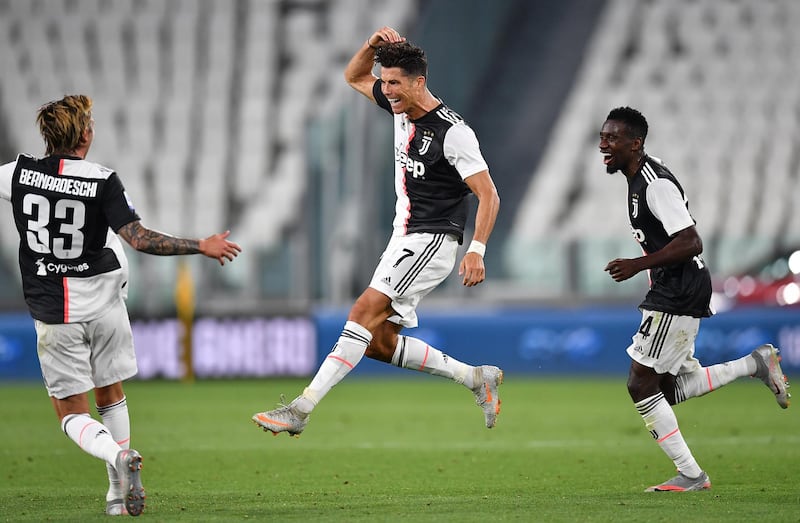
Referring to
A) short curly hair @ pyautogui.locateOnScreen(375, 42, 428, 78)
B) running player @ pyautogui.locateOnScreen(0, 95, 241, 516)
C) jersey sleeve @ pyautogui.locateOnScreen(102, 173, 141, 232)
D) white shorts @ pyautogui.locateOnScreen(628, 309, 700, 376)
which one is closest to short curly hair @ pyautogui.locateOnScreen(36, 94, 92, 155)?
running player @ pyautogui.locateOnScreen(0, 95, 241, 516)

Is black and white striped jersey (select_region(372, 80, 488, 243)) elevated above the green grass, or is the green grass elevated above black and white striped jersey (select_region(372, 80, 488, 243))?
black and white striped jersey (select_region(372, 80, 488, 243))

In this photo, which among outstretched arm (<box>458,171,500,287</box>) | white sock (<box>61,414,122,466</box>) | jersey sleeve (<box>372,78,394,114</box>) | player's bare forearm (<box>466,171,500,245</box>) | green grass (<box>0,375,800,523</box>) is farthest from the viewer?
jersey sleeve (<box>372,78,394,114</box>)

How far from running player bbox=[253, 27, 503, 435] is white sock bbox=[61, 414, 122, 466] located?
44.1 inches

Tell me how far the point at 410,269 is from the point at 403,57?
3.72ft

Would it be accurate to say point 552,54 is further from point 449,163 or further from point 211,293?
point 449,163

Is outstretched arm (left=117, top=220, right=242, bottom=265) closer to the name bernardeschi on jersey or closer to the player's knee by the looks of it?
the name bernardeschi on jersey

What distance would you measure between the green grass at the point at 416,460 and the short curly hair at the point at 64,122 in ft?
5.69

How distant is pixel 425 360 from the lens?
6941mm

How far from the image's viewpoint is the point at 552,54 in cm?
2386

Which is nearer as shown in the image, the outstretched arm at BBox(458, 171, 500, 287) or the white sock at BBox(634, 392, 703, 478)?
the outstretched arm at BBox(458, 171, 500, 287)

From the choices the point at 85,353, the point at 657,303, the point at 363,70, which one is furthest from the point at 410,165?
the point at 85,353

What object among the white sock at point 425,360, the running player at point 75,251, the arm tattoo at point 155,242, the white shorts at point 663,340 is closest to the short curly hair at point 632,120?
the white shorts at point 663,340

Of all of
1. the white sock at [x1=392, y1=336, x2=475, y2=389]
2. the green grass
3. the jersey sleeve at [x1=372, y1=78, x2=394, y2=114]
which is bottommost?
the green grass

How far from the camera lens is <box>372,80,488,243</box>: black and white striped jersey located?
6699 millimetres
